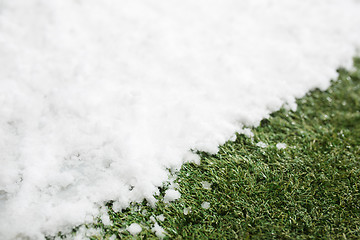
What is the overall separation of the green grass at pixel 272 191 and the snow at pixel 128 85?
4.2 inches

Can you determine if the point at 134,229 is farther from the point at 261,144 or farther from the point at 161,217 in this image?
the point at 261,144

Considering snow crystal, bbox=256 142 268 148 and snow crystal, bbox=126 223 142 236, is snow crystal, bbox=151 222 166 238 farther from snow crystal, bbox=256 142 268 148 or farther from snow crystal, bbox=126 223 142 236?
snow crystal, bbox=256 142 268 148

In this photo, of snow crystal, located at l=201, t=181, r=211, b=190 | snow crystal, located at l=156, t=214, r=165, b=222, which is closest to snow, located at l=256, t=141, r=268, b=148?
snow crystal, located at l=201, t=181, r=211, b=190

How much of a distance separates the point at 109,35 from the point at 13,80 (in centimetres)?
82

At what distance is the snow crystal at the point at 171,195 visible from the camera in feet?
5.02

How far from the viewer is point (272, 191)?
5.24ft

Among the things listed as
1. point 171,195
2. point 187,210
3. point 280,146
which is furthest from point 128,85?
point 280,146

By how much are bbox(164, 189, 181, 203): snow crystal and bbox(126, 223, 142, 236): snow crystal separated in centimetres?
20

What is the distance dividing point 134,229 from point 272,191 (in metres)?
0.79

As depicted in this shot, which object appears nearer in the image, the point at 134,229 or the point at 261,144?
the point at 134,229

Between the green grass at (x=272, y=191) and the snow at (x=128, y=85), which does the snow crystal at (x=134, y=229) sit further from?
the snow at (x=128, y=85)

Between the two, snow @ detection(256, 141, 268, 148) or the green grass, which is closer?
the green grass

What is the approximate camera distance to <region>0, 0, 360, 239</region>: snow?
4.99ft

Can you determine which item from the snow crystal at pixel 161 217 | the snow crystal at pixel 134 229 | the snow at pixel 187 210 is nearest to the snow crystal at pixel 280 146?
the snow at pixel 187 210
